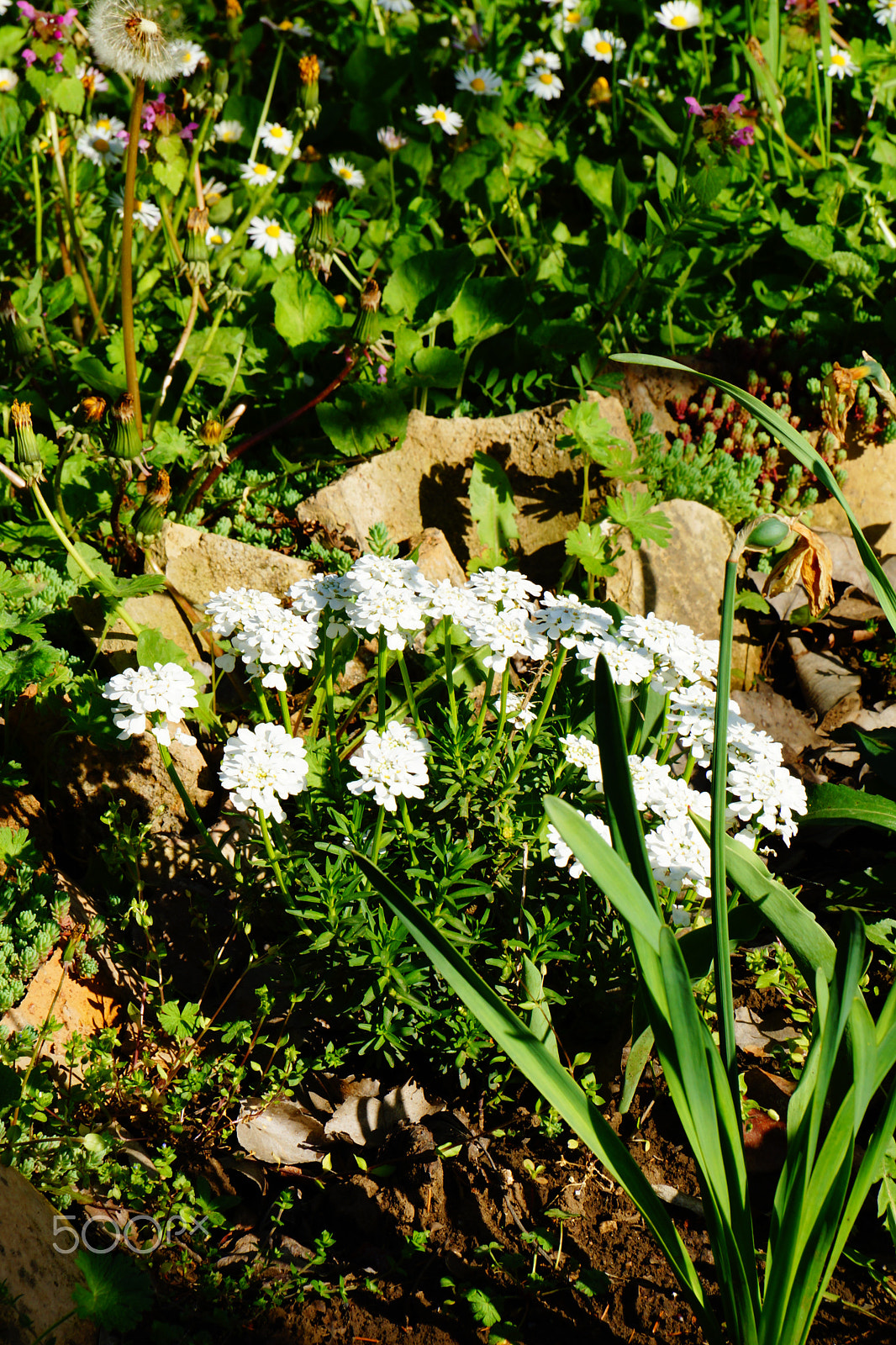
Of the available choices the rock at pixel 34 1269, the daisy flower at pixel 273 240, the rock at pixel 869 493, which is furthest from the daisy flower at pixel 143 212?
the rock at pixel 34 1269

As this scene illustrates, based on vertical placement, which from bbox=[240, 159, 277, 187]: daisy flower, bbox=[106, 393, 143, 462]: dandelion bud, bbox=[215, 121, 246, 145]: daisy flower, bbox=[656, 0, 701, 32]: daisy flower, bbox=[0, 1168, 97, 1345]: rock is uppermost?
bbox=[656, 0, 701, 32]: daisy flower

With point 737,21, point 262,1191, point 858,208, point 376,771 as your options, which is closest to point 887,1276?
point 262,1191

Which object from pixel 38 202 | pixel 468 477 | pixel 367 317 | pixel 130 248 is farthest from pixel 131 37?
pixel 468 477

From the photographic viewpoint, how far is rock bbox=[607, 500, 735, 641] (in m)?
2.92

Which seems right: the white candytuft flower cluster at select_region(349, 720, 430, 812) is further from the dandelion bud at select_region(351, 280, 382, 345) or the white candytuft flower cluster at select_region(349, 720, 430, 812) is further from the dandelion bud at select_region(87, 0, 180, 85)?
the dandelion bud at select_region(87, 0, 180, 85)

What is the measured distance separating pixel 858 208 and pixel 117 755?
3.65 metres

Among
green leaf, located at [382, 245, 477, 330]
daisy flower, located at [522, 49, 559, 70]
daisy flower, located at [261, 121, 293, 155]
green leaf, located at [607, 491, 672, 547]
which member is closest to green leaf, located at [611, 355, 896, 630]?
green leaf, located at [607, 491, 672, 547]

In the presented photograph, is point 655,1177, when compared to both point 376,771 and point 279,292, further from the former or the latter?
point 279,292

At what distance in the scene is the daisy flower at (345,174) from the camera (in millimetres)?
3645

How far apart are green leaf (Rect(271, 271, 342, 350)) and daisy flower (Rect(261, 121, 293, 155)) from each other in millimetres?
675

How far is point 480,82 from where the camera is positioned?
3.88 m

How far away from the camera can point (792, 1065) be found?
191 cm

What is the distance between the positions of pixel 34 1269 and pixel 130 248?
2266 mm

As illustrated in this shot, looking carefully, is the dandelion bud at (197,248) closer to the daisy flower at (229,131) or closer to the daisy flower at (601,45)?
the daisy flower at (229,131)
